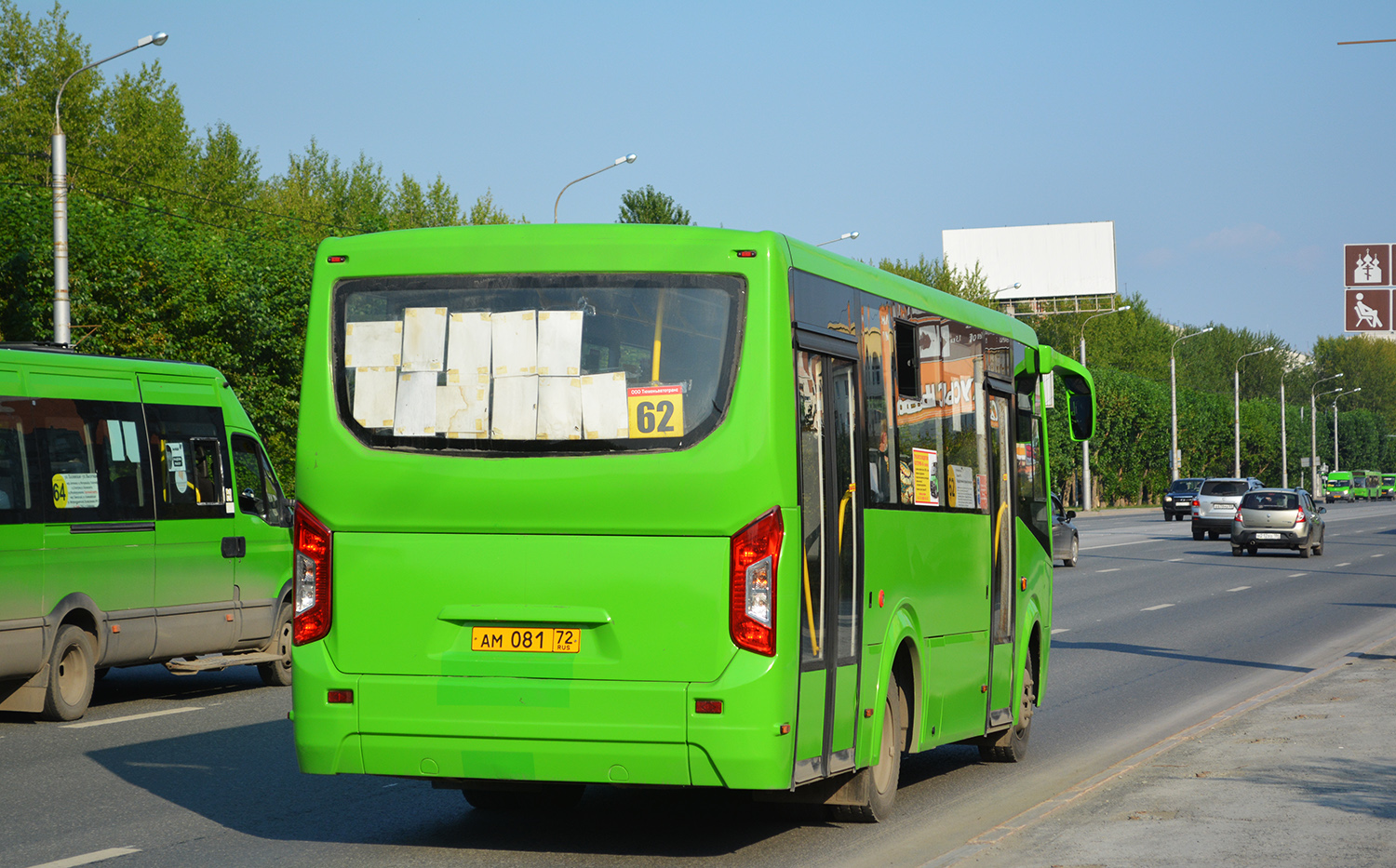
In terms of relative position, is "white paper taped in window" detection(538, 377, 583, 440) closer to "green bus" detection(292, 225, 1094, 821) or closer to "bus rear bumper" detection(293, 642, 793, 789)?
"green bus" detection(292, 225, 1094, 821)

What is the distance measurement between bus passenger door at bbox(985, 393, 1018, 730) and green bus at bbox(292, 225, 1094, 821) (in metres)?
2.45

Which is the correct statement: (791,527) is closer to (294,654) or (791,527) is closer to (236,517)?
(294,654)

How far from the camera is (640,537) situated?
680 cm

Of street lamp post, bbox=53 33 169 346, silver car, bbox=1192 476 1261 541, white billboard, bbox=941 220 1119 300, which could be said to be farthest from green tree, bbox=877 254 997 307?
street lamp post, bbox=53 33 169 346

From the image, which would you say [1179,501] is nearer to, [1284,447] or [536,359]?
[1284,447]

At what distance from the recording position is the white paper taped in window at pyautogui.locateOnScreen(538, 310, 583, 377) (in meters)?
6.99

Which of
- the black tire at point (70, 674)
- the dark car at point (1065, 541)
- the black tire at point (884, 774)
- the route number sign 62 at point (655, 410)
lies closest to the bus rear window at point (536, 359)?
the route number sign 62 at point (655, 410)

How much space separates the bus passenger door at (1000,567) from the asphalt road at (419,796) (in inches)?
19.6

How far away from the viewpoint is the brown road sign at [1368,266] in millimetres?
18578

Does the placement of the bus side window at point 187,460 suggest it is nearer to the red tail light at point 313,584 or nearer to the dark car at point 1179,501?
the red tail light at point 313,584

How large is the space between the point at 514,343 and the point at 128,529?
6.98 meters

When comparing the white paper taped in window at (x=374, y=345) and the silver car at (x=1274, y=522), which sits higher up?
the white paper taped in window at (x=374, y=345)

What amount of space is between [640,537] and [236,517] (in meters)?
8.28

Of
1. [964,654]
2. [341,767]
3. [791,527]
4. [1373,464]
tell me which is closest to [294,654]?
[341,767]
